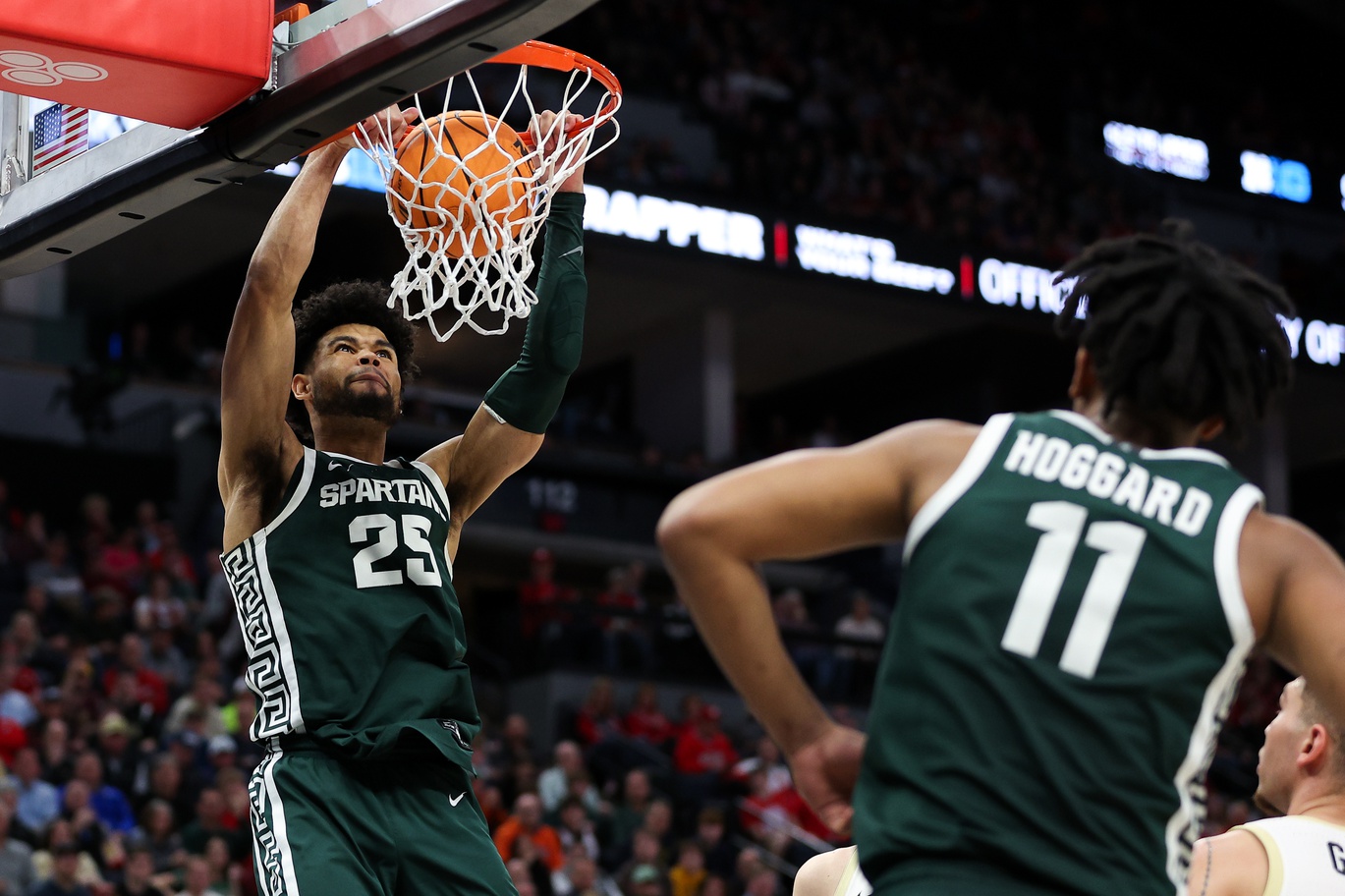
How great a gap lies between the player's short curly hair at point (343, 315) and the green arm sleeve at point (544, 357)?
297 millimetres

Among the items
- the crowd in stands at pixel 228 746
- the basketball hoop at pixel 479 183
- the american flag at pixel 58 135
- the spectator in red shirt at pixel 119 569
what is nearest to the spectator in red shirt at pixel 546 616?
the crowd in stands at pixel 228 746

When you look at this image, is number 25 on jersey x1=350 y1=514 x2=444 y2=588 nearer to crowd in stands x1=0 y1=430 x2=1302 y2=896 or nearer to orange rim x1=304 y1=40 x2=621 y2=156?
orange rim x1=304 y1=40 x2=621 y2=156

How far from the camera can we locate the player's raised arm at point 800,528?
235cm

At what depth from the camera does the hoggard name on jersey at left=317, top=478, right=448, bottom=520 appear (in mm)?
4207

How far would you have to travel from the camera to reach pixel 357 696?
4008 millimetres

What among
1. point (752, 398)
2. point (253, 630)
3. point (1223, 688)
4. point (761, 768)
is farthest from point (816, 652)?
point (1223, 688)

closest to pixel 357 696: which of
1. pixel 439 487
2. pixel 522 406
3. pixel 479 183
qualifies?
pixel 439 487

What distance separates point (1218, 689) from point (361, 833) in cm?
216

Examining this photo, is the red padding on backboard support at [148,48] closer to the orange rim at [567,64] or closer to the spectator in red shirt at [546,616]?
the orange rim at [567,64]

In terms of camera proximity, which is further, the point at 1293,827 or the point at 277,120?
Result: the point at 277,120

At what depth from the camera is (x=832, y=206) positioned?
2116 centimetres

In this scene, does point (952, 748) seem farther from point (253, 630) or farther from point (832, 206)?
point (832, 206)

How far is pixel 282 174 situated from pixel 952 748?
1373 cm

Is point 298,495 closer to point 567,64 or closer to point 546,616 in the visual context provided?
point 567,64
